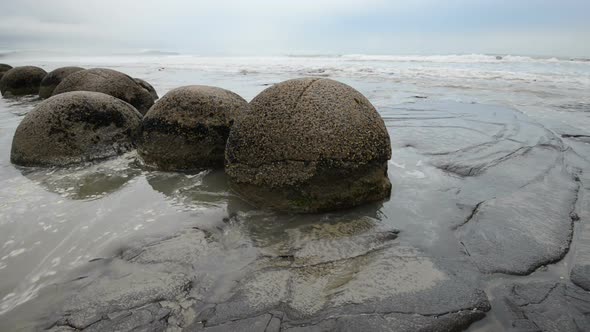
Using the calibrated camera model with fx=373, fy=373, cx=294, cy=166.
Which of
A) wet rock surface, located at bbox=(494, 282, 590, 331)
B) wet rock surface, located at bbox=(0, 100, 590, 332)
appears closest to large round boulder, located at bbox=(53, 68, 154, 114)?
wet rock surface, located at bbox=(0, 100, 590, 332)

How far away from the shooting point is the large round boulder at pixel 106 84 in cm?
686

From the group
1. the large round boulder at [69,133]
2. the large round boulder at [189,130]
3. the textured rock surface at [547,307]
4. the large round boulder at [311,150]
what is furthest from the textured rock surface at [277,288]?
the large round boulder at [69,133]

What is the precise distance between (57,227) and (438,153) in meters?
4.67

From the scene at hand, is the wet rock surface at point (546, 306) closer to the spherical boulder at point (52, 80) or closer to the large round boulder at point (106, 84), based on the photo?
the large round boulder at point (106, 84)

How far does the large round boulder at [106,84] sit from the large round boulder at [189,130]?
2.87m

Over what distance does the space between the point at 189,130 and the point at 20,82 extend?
11425 millimetres

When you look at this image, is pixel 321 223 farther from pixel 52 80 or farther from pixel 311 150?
pixel 52 80

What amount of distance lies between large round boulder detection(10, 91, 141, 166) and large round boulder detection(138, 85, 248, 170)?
0.50 meters

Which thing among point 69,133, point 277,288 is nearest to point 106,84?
point 69,133

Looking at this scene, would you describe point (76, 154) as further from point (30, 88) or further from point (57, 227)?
point (30, 88)

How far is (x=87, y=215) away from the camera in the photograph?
3455mm

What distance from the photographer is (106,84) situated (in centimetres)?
691

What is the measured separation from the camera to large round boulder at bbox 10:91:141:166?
4715 mm

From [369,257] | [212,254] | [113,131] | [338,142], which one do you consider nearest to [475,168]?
[338,142]
